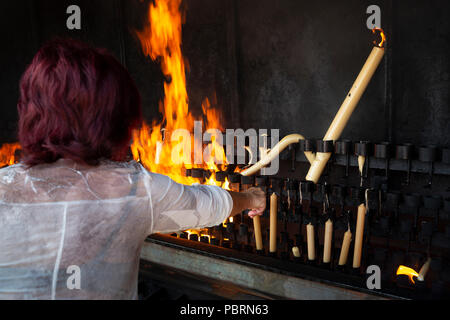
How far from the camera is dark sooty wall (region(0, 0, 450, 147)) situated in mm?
2381

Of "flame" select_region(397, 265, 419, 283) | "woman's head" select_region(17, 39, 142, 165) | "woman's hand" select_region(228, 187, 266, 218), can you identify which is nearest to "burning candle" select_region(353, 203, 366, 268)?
"flame" select_region(397, 265, 419, 283)

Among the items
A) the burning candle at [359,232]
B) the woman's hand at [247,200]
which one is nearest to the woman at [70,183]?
the woman's hand at [247,200]

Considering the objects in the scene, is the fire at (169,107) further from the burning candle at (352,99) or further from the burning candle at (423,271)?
the burning candle at (423,271)

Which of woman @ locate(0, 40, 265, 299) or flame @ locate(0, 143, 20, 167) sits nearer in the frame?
woman @ locate(0, 40, 265, 299)

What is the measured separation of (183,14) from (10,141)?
Answer: 9.52 feet

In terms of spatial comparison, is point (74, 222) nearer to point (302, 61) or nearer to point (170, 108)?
point (302, 61)

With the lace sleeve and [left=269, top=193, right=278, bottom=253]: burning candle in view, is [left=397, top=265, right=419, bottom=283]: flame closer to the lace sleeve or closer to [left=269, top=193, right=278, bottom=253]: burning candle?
[left=269, top=193, right=278, bottom=253]: burning candle

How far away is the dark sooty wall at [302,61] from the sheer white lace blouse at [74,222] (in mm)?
1768

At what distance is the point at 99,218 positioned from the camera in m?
1.24

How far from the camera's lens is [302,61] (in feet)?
9.28

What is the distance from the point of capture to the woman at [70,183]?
1.18 m

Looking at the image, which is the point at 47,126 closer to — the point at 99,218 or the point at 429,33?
the point at 99,218

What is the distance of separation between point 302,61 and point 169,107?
1365 millimetres

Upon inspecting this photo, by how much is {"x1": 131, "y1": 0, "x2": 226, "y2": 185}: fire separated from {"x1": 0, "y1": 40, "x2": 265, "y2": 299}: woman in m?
1.88
